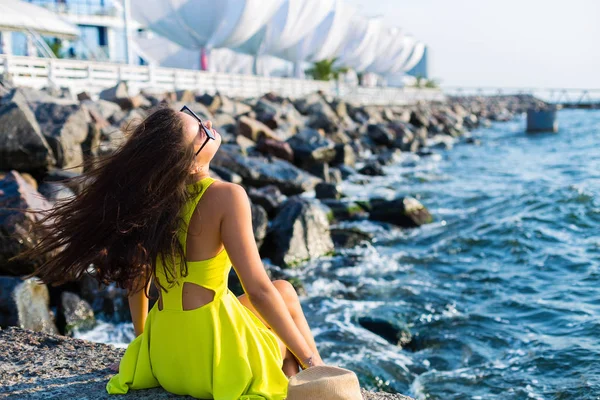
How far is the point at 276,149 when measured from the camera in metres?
12.7

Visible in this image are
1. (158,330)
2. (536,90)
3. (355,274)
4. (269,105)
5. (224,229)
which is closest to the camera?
(224,229)

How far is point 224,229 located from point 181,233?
17 centimetres

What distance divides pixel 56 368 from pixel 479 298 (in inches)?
177

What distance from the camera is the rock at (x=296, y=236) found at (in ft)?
24.2

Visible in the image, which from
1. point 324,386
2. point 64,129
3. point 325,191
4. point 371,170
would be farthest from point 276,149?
point 324,386

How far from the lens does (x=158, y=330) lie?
8.16 feet

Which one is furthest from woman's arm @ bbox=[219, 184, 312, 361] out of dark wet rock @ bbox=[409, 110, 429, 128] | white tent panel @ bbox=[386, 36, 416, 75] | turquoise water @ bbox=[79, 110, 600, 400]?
white tent panel @ bbox=[386, 36, 416, 75]

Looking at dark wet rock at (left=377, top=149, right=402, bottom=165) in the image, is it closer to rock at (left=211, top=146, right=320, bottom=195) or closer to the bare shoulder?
rock at (left=211, top=146, right=320, bottom=195)

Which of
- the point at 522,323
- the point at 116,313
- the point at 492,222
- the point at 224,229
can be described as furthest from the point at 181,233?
the point at 492,222

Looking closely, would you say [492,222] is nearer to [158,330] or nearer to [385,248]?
[385,248]

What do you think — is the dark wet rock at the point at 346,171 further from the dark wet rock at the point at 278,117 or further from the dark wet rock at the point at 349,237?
the dark wet rock at the point at 349,237

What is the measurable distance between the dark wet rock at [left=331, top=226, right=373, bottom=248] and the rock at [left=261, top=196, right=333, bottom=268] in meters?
0.40

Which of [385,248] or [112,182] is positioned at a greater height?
[112,182]

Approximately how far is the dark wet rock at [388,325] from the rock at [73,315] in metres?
2.32
